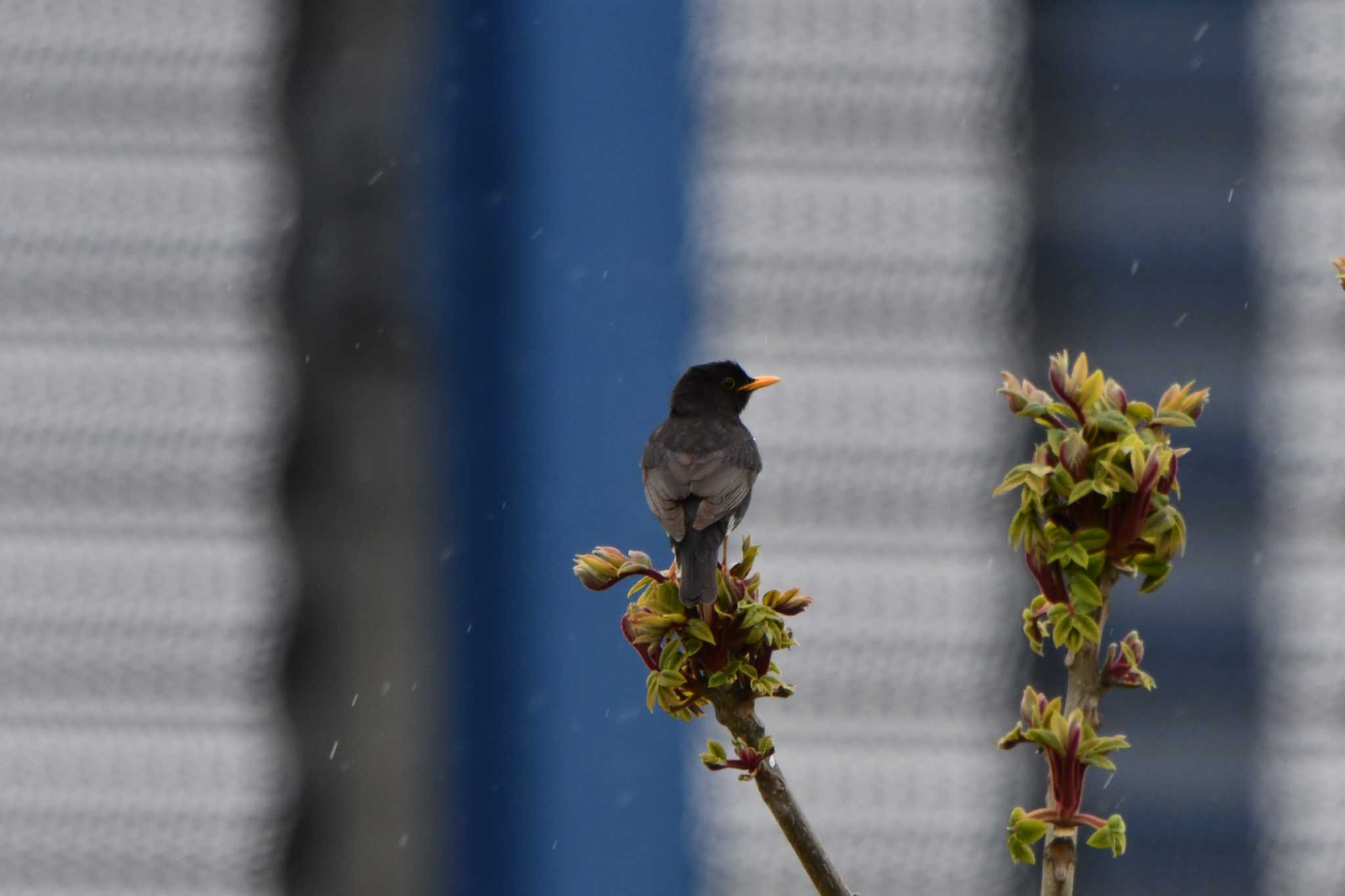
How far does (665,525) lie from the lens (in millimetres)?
Answer: 2727

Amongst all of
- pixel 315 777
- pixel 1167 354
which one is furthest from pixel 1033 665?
pixel 315 777

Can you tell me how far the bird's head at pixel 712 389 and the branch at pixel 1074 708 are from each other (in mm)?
3035

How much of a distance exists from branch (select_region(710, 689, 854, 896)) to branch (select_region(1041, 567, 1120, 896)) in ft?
0.36

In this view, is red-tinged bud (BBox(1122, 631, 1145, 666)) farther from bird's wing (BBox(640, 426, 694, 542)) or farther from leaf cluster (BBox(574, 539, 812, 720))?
bird's wing (BBox(640, 426, 694, 542))

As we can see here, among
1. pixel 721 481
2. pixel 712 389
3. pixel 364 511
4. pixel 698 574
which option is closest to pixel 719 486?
pixel 721 481

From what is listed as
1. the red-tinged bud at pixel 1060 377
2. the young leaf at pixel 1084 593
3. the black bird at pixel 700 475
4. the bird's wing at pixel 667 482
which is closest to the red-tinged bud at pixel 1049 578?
the young leaf at pixel 1084 593

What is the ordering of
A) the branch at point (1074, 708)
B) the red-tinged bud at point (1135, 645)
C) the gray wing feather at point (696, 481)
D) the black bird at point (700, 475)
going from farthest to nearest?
the gray wing feather at point (696, 481)
the black bird at point (700, 475)
the red-tinged bud at point (1135, 645)
the branch at point (1074, 708)

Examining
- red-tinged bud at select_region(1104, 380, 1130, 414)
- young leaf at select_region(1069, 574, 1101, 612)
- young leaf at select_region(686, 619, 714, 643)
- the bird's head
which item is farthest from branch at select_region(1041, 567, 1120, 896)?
the bird's head

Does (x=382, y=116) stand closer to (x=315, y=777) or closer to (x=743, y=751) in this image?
(x=315, y=777)

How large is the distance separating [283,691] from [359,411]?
1677mm

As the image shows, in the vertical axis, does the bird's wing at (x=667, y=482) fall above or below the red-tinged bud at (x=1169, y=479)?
below

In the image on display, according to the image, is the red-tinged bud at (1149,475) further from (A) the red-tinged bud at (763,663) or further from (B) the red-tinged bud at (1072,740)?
(A) the red-tinged bud at (763,663)

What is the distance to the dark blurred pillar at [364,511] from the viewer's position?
9.68 m

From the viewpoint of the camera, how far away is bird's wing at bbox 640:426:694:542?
2.82 m
